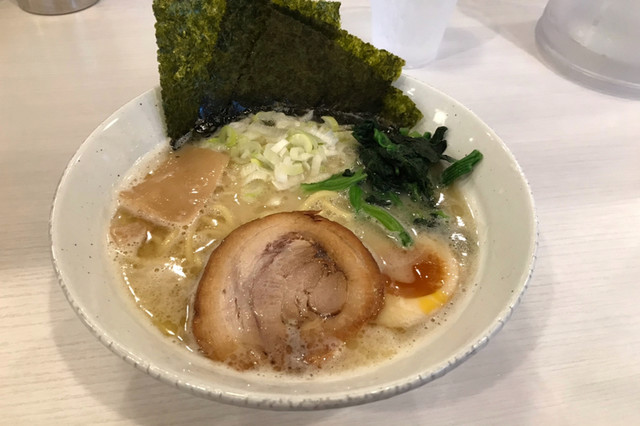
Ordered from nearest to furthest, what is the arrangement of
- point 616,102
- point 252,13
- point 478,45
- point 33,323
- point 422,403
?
1. point 422,403
2. point 33,323
3. point 252,13
4. point 616,102
5. point 478,45

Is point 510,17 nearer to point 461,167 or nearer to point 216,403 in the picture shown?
point 461,167

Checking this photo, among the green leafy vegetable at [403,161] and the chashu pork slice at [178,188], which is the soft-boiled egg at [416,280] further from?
the chashu pork slice at [178,188]

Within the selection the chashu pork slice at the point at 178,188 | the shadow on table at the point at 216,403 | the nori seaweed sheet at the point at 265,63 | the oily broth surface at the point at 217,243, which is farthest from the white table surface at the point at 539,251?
the nori seaweed sheet at the point at 265,63

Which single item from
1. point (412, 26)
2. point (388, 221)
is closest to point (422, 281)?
point (388, 221)

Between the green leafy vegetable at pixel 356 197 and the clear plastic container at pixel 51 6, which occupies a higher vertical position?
the green leafy vegetable at pixel 356 197

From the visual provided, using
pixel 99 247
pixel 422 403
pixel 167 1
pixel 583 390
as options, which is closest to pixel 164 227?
pixel 99 247

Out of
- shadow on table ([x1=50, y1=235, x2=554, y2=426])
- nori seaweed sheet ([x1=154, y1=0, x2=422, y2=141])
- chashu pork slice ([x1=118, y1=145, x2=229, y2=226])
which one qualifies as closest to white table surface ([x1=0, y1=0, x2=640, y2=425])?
shadow on table ([x1=50, y1=235, x2=554, y2=426])

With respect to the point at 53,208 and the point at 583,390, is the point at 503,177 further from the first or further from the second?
the point at 53,208
